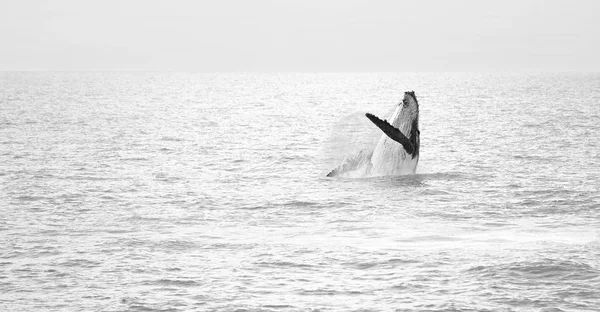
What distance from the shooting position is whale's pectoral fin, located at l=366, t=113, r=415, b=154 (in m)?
27.0

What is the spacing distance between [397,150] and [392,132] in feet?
12.5

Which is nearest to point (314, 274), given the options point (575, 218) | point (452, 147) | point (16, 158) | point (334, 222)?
point (334, 222)

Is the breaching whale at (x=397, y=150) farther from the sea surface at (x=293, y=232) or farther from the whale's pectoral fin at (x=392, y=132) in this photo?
the sea surface at (x=293, y=232)

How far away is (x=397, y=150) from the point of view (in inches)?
1256

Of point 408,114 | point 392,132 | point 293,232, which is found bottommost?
point 293,232

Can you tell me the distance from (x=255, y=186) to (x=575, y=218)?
1253 centimetres

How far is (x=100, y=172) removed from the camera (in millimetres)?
36875

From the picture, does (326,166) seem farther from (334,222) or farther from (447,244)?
(447,244)

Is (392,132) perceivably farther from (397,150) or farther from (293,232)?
(293,232)

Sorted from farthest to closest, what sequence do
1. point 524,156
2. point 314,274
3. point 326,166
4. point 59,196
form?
point 524,156 < point 326,166 < point 59,196 < point 314,274

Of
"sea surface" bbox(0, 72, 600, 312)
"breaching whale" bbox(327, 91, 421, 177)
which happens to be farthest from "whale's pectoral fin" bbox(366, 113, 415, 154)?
"sea surface" bbox(0, 72, 600, 312)

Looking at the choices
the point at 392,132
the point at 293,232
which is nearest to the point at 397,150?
the point at 392,132

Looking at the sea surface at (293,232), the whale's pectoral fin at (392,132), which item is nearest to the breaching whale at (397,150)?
the whale's pectoral fin at (392,132)

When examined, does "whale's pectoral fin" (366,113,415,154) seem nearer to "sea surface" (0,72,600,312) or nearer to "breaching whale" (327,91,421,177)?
"breaching whale" (327,91,421,177)
